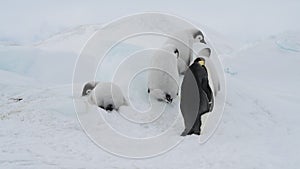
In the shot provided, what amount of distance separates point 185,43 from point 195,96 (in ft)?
5.57

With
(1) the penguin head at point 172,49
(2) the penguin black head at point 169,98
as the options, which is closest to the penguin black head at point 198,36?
(1) the penguin head at point 172,49

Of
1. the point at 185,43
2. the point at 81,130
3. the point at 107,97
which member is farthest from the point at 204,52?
the point at 81,130

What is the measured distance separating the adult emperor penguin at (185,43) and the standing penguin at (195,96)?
127 centimetres

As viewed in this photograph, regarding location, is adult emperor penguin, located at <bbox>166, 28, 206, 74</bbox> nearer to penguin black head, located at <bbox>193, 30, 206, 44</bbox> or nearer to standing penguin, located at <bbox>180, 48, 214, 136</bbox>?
penguin black head, located at <bbox>193, 30, 206, 44</bbox>

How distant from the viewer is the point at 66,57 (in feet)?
37.3

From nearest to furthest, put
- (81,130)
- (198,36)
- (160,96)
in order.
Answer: (81,130)
(160,96)
(198,36)

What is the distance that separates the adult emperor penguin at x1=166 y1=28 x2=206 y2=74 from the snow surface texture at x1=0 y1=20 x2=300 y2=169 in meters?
1.12

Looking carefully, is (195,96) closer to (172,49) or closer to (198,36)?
(172,49)

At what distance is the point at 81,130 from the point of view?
588 centimetres

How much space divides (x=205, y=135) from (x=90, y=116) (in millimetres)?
1825

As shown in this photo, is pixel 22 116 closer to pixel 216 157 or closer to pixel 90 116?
pixel 90 116

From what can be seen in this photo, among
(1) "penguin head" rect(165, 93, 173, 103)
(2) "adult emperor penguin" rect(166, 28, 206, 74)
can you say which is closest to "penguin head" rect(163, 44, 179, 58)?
(2) "adult emperor penguin" rect(166, 28, 206, 74)

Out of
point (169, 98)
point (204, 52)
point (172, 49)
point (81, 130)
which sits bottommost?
point (169, 98)

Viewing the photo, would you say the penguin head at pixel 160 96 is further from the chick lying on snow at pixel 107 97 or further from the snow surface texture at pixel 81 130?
the snow surface texture at pixel 81 130
